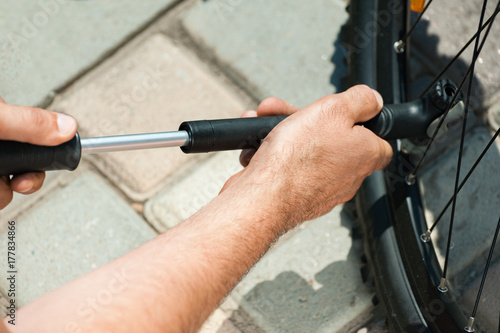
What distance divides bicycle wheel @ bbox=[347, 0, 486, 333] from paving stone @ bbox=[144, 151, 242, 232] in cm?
34

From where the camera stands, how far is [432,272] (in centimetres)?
122

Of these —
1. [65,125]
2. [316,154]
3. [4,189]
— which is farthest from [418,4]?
[4,189]

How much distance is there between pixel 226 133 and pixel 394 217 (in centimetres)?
47

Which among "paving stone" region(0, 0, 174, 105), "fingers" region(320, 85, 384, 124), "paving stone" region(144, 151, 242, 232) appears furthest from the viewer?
"paving stone" region(0, 0, 174, 105)

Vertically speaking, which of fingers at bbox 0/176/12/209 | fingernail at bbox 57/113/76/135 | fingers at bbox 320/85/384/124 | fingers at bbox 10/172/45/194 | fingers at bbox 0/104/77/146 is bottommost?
fingers at bbox 0/176/12/209

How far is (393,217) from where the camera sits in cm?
128

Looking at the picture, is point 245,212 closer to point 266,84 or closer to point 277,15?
point 266,84

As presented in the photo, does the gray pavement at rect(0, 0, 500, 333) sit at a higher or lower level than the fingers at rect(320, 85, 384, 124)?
lower

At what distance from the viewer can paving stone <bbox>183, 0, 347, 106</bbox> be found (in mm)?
1586

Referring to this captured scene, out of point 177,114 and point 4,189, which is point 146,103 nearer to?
point 177,114

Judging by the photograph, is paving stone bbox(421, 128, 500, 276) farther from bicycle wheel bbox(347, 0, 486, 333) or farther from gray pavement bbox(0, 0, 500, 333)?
bicycle wheel bbox(347, 0, 486, 333)

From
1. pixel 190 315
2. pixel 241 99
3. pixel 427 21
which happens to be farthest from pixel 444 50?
pixel 190 315

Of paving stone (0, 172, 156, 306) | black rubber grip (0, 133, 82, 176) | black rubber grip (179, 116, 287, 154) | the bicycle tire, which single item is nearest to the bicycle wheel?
the bicycle tire

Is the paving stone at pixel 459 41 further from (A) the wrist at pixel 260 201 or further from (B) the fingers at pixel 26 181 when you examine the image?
(B) the fingers at pixel 26 181
